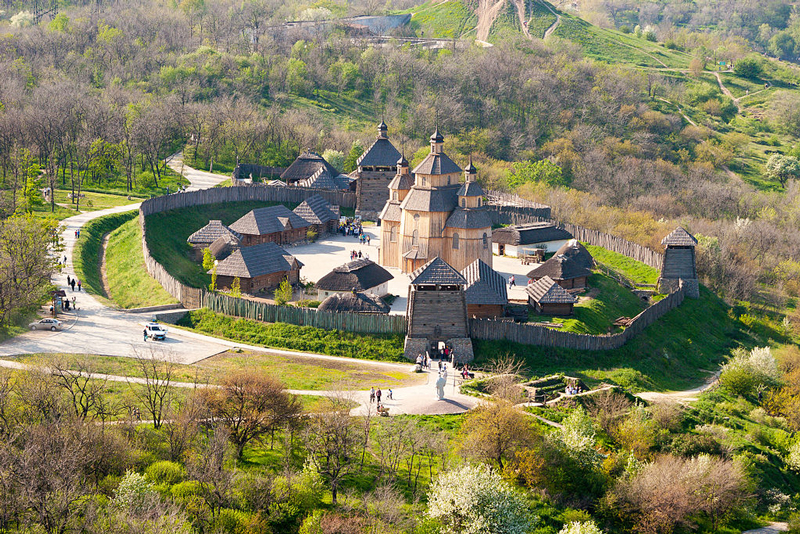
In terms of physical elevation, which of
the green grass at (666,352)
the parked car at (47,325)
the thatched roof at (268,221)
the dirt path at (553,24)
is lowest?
the green grass at (666,352)

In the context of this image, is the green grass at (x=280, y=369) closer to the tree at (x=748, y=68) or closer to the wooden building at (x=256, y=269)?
the wooden building at (x=256, y=269)

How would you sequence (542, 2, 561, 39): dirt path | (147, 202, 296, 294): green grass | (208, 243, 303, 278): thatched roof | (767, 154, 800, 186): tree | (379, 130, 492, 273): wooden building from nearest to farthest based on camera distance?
1. (208, 243, 303, 278): thatched roof
2. (147, 202, 296, 294): green grass
3. (379, 130, 492, 273): wooden building
4. (767, 154, 800, 186): tree
5. (542, 2, 561, 39): dirt path

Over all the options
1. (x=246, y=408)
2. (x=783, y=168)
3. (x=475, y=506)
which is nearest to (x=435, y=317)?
(x=246, y=408)

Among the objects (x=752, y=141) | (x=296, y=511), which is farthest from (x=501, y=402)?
(x=752, y=141)

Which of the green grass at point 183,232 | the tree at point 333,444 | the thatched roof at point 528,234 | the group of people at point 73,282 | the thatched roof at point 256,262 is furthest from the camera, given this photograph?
the thatched roof at point 528,234

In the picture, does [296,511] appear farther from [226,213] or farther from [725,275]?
[725,275]

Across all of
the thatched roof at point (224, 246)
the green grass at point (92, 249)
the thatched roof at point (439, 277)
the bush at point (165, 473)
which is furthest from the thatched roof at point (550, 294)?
the bush at point (165, 473)

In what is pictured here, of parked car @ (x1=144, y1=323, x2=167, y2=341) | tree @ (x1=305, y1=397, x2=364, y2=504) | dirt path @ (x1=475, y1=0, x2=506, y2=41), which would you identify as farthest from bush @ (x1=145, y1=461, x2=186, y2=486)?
dirt path @ (x1=475, y1=0, x2=506, y2=41)

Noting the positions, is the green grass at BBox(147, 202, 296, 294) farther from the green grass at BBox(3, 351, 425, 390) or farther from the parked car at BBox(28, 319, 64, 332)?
the green grass at BBox(3, 351, 425, 390)
